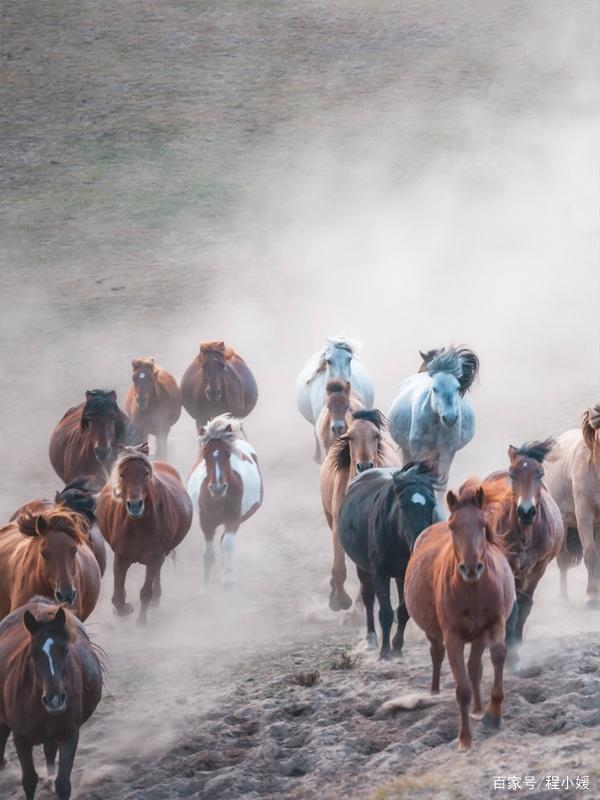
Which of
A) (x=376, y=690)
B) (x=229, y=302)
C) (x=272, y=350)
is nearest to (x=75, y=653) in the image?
(x=376, y=690)

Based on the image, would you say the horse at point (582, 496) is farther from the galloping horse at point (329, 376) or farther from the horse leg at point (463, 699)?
the galloping horse at point (329, 376)

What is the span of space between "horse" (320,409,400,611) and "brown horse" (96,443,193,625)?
1201mm

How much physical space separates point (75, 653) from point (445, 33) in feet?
94.4

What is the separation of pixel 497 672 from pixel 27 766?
8.76ft

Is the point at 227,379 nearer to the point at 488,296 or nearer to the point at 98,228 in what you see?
the point at 488,296

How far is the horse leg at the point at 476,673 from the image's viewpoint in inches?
307

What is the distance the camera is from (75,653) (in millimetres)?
7719

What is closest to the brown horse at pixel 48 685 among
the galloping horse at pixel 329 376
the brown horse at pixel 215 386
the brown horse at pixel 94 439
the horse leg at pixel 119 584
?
the horse leg at pixel 119 584

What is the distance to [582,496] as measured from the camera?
10477mm

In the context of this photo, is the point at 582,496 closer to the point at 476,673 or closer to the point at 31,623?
the point at 476,673

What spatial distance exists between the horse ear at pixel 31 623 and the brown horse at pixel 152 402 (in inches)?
266

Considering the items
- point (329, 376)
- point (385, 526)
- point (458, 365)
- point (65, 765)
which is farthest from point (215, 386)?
point (65, 765)

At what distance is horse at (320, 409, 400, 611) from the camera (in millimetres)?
10633

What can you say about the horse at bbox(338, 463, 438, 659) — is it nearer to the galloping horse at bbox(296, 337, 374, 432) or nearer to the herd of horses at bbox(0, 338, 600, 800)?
the herd of horses at bbox(0, 338, 600, 800)
